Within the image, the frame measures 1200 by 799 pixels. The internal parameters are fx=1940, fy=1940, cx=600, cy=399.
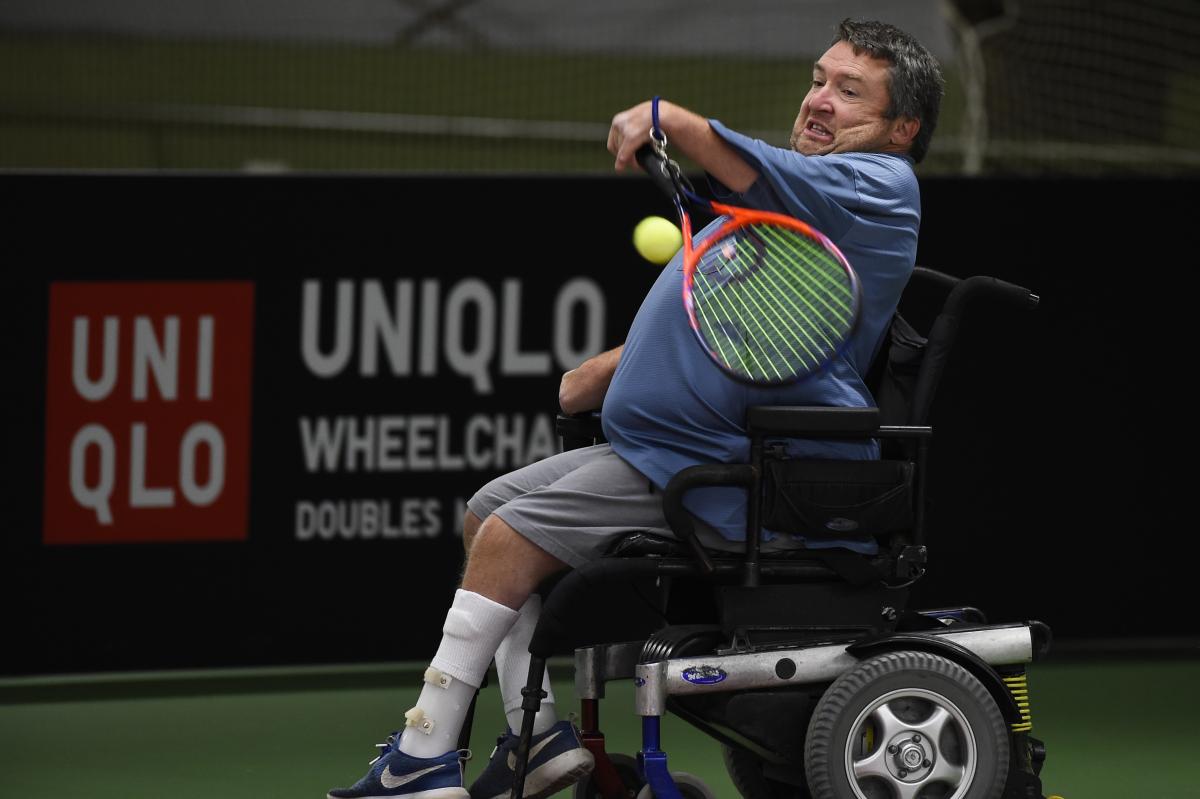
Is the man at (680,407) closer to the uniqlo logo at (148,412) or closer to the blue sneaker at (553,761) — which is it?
the blue sneaker at (553,761)

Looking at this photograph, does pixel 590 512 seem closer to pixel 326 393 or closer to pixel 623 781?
pixel 623 781

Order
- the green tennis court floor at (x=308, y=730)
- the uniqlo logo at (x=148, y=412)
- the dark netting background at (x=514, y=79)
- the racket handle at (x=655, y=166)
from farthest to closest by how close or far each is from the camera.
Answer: the dark netting background at (x=514, y=79), the uniqlo logo at (x=148, y=412), the green tennis court floor at (x=308, y=730), the racket handle at (x=655, y=166)

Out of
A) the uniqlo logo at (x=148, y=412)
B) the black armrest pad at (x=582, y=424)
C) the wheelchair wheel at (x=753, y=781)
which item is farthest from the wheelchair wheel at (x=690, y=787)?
the uniqlo logo at (x=148, y=412)

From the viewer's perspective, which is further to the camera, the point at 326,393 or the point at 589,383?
the point at 326,393

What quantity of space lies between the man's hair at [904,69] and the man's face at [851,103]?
0.01 m

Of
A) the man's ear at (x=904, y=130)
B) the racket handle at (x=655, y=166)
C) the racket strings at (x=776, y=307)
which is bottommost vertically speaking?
the racket strings at (x=776, y=307)

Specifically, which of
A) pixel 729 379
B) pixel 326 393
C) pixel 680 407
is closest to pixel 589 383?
pixel 680 407

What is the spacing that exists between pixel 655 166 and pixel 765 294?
0.93ft

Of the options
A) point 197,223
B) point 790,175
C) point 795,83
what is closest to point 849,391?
point 790,175

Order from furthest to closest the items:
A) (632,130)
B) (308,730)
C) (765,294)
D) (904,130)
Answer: (308,730), (904,130), (765,294), (632,130)

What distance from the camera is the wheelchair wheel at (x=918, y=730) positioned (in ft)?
10.5

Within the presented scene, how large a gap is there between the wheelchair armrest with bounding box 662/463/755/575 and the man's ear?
650 mm

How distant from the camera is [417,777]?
10.5 feet

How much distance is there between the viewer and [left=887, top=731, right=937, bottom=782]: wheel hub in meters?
3.24
